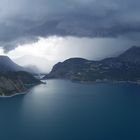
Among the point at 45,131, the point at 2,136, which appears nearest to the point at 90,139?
the point at 45,131

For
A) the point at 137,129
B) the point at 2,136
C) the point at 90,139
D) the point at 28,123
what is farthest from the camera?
the point at 28,123

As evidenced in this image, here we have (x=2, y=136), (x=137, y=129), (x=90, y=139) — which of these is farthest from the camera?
(x=137, y=129)

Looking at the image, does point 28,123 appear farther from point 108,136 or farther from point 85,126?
point 108,136

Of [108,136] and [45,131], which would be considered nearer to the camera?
[108,136]

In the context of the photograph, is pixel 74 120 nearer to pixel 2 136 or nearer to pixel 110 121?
pixel 110 121

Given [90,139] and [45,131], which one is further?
[45,131]

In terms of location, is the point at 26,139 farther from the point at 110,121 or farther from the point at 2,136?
the point at 110,121

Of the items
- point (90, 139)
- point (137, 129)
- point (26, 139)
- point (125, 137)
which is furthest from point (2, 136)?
point (137, 129)

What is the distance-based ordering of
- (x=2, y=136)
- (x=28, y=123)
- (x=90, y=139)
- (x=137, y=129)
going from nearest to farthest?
(x=90, y=139)
(x=2, y=136)
(x=137, y=129)
(x=28, y=123)
